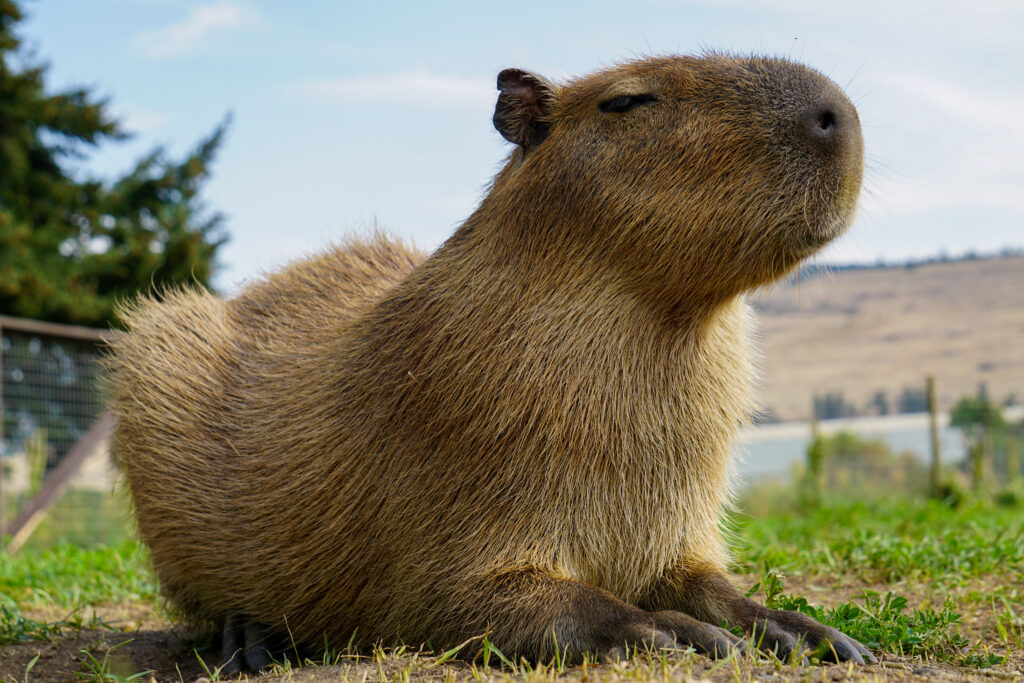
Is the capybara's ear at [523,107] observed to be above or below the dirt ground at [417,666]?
above

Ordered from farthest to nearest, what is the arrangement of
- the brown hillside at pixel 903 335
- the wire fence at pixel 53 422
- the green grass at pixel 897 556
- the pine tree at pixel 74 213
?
the brown hillside at pixel 903 335 < the pine tree at pixel 74 213 < the wire fence at pixel 53 422 < the green grass at pixel 897 556

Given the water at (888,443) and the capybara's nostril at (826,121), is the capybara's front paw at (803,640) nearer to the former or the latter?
the capybara's nostril at (826,121)

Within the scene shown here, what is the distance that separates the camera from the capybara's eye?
8.01ft

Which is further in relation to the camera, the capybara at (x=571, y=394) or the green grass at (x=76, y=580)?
the green grass at (x=76, y=580)

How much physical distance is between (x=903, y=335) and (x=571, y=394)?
129ft

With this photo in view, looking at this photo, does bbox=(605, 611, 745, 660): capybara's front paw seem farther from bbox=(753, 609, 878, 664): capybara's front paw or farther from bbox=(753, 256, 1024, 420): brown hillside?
bbox=(753, 256, 1024, 420): brown hillside

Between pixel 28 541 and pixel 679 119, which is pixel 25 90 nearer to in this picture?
pixel 28 541

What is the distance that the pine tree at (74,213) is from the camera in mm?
14148

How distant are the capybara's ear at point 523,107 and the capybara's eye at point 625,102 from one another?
0.71 ft

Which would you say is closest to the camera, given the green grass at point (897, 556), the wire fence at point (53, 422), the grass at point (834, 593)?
the grass at point (834, 593)

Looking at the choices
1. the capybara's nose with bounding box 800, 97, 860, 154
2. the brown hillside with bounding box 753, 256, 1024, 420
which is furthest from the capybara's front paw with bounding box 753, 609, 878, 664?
the brown hillside with bounding box 753, 256, 1024, 420

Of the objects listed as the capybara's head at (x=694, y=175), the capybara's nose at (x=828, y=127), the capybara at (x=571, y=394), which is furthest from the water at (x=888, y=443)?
the capybara's nose at (x=828, y=127)

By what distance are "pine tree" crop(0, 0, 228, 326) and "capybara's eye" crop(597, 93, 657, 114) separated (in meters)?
12.8

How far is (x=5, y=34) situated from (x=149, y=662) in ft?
48.5
